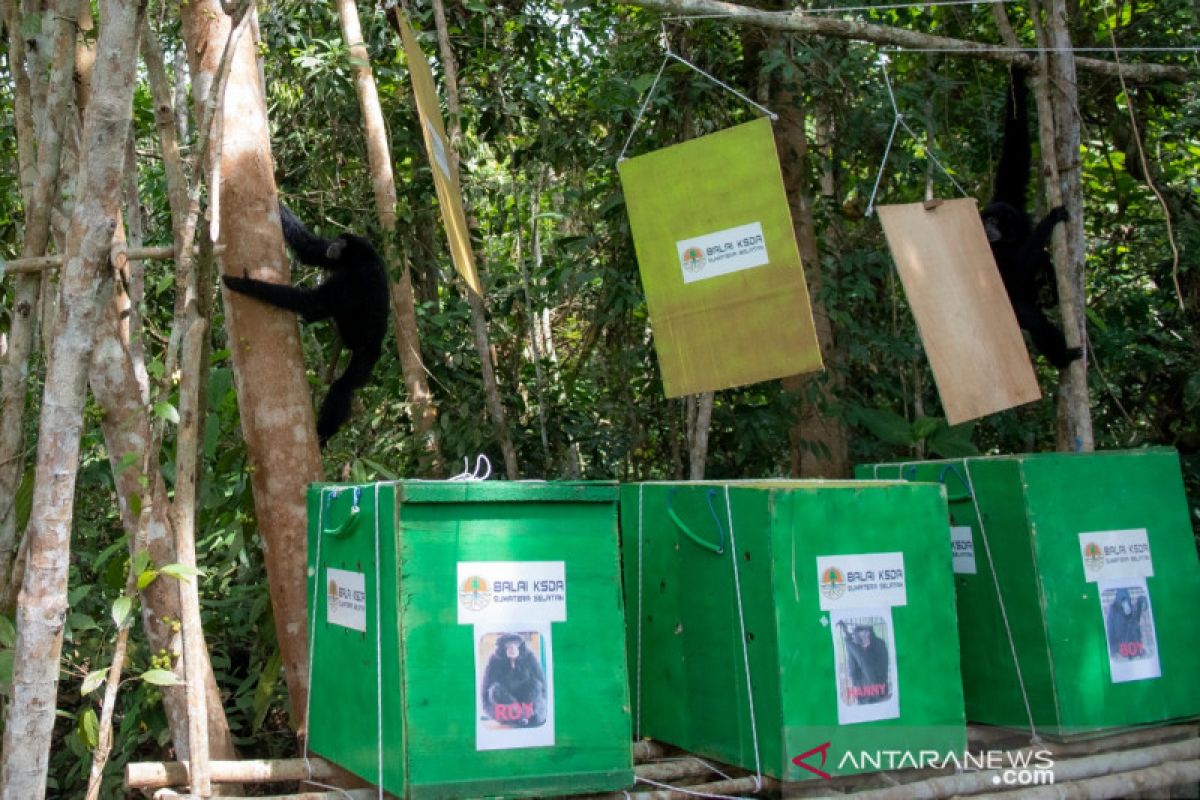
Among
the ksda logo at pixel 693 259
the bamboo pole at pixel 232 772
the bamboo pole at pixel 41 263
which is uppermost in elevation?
the ksda logo at pixel 693 259

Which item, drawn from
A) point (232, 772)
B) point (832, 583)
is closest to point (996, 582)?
point (832, 583)

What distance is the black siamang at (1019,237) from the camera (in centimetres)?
535

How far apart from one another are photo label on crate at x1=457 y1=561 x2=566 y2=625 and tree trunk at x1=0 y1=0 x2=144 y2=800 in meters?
1.07

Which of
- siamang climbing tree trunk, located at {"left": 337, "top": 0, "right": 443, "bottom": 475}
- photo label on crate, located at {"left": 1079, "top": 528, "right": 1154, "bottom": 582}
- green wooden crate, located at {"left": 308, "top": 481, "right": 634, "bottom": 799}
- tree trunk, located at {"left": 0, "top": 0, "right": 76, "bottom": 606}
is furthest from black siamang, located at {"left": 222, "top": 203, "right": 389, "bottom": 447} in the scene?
photo label on crate, located at {"left": 1079, "top": 528, "right": 1154, "bottom": 582}

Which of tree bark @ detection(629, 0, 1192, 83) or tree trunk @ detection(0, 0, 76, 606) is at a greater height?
tree bark @ detection(629, 0, 1192, 83)

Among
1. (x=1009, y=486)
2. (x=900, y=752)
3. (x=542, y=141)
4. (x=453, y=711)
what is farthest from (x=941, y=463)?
(x=542, y=141)

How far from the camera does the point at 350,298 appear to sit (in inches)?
222

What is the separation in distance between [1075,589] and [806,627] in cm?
119

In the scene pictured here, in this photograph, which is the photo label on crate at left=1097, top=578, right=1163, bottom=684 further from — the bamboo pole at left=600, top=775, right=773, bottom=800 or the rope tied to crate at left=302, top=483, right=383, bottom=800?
the rope tied to crate at left=302, top=483, right=383, bottom=800

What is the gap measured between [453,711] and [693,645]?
0.96 meters

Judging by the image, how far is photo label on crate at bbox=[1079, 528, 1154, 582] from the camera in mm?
3721

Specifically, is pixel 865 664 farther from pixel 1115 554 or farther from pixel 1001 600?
pixel 1115 554

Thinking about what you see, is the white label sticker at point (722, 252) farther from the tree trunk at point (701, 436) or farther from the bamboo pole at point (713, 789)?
the bamboo pole at point (713, 789)

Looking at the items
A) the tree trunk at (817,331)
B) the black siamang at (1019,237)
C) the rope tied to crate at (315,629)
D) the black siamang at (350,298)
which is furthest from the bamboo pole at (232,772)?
the tree trunk at (817,331)
